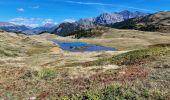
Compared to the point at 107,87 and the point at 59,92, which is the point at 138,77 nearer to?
the point at 107,87

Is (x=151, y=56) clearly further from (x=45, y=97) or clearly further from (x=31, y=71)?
(x=45, y=97)

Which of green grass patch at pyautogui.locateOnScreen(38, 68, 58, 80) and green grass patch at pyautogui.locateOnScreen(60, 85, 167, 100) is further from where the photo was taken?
green grass patch at pyautogui.locateOnScreen(38, 68, 58, 80)

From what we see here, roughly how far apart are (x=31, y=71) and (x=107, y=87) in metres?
10.1

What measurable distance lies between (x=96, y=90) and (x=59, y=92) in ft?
8.25

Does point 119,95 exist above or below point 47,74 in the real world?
above

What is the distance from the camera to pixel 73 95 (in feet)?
64.8

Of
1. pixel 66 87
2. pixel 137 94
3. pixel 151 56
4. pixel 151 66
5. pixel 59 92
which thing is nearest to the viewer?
pixel 137 94

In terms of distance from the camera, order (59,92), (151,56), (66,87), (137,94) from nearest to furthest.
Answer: (137,94)
(59,92)
(66,87)
(151,56)

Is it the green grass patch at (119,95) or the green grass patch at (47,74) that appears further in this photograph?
the green grass patch at (47,74)

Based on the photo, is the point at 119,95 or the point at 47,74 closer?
the point at 119,95

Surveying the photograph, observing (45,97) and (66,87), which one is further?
(66,87)

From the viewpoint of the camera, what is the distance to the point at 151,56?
3509 cm

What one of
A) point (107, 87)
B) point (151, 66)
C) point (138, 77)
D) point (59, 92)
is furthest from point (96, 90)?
point (151, 66)

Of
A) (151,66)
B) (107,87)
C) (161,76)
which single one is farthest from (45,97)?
(151,66)
